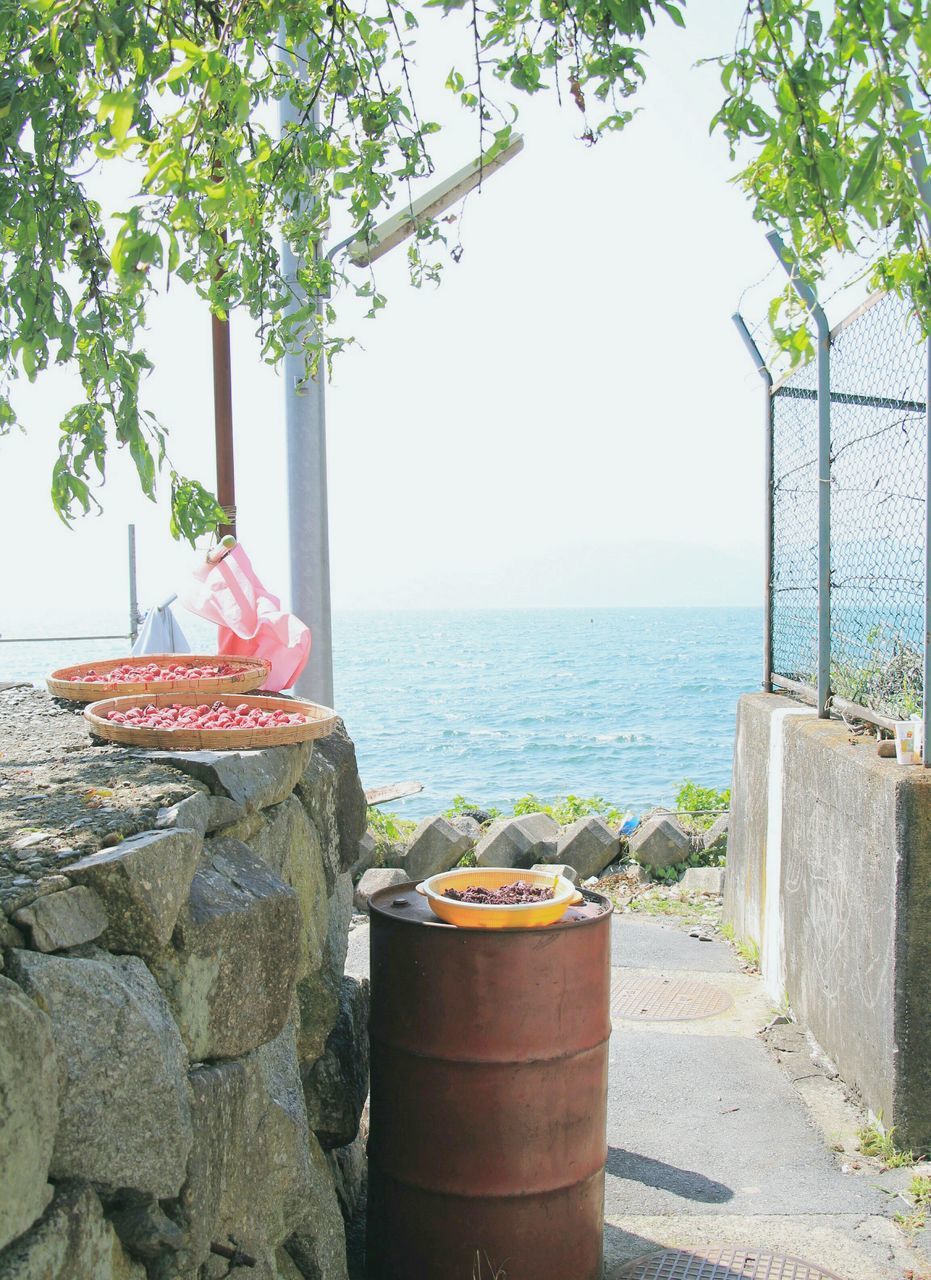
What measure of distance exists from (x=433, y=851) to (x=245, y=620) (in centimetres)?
417

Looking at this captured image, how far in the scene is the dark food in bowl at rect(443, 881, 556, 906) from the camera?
346 cm

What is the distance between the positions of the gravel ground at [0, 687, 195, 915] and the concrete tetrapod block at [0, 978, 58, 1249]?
0.96 ft

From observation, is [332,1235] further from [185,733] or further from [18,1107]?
[18,1107]

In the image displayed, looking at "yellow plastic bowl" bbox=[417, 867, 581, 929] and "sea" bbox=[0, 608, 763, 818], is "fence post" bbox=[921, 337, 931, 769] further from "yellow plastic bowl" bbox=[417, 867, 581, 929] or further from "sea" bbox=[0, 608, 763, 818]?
"sea" bbox=[0, 608, 763, 818]

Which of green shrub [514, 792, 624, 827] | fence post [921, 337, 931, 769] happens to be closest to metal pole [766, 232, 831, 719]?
fence post [921, 337, 931, 769]

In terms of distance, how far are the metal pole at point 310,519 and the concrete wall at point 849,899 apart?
7.98ft

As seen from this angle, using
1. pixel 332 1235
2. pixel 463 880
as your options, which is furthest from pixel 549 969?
pixel 332 1235

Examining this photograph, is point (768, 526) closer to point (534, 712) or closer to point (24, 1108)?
point (24, 1108)

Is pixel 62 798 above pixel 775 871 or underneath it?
above

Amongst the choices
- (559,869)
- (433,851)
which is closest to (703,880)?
(559,869)

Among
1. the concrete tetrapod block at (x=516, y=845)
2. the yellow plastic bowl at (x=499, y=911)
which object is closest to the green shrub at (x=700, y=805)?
the concrete tetrapod block at (x=516, y=845)

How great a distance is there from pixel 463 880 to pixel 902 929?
65.3 inches

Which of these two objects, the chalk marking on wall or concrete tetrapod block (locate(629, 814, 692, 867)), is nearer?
the chalk marking on wall

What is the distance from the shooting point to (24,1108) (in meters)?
1.80
